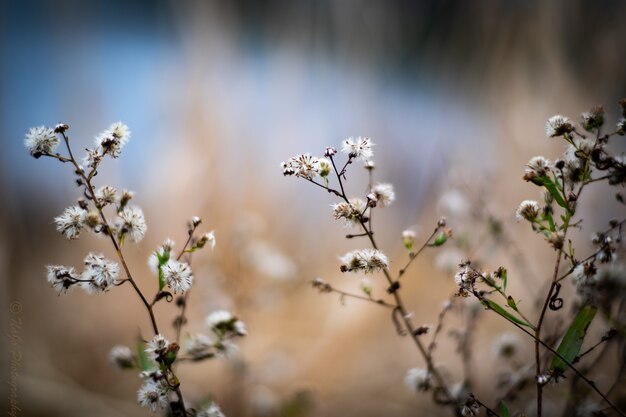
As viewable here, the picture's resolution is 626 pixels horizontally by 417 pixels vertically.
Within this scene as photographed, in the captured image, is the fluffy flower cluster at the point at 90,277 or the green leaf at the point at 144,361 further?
the green leaf at the point at 144,361

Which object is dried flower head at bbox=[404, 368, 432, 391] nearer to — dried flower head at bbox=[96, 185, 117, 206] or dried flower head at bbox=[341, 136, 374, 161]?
dried flower head at bbox=[341, 136, 374, 161]

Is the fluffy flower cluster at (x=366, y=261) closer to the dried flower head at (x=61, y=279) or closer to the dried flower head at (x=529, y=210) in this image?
the dried flower head at (x=529, y=210)

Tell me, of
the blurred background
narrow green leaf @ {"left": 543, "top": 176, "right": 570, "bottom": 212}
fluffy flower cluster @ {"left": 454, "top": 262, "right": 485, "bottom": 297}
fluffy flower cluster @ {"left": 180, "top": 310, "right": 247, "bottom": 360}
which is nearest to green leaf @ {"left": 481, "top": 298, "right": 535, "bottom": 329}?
fluffy flower cluster @ {"left": 454, "top": 262, "right": 485, "bottom": 297}

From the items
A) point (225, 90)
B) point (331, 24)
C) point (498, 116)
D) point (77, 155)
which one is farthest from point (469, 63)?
point (77, 155)

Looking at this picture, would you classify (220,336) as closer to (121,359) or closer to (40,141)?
(121,359)

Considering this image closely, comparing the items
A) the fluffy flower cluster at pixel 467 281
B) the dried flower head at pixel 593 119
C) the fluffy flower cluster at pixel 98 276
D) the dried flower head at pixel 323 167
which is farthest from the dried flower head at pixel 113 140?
the dried flower head at pixel 593 119

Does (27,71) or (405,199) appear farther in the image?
(405,199)

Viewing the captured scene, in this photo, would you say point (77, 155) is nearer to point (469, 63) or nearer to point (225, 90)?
point (225, 90)
